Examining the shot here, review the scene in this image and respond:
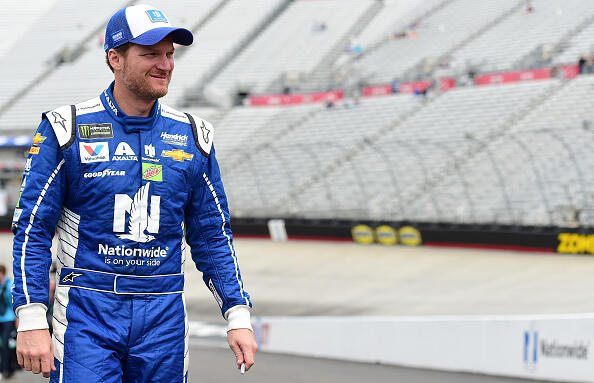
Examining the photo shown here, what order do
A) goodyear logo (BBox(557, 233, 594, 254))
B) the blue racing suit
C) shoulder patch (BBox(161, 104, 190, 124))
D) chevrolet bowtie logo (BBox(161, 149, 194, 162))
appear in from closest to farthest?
the blue racing suit → chevrolet bowtie logo (BBox(161, 149, 194, 162)) → shoulder patch (BBox(161, 104, 190, 124)) → goodyear logo (BBox(557, 233, 594, 254))

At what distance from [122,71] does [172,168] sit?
384mm

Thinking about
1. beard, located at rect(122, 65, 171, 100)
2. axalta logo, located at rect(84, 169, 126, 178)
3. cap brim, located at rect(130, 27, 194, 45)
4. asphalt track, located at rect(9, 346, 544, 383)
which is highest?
cap brim, located at rect(130, 27, 194, 45)

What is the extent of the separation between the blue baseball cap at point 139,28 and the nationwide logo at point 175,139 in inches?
13.7

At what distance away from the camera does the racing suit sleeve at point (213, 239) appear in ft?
11.9

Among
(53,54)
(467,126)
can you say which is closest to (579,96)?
(467,126)

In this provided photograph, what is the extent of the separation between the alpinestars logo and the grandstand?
16.9m

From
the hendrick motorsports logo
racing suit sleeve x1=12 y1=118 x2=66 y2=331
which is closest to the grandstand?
the hendrick motorsports logo

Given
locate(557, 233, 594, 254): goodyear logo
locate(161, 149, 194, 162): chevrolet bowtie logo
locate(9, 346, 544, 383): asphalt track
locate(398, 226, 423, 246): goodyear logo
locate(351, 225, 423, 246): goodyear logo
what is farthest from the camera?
locate(351, 225, 423, 246): goodyear logo

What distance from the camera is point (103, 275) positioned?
3428mm

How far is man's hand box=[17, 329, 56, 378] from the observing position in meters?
3.20

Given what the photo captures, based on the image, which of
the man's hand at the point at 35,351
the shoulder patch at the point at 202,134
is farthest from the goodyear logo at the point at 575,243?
the man's hand at the point at 35,351

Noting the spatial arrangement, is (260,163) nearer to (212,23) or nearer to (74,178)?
(212,23)

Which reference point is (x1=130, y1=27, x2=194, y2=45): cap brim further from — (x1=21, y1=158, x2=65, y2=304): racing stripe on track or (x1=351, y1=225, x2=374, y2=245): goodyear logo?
(x1=351, y1=225, x2=374, y2=245): goodyear logo

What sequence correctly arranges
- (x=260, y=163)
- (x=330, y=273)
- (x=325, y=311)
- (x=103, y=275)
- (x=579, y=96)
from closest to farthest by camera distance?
(x=103, y=275) → (x=325, y=311) → (x=330, y=273) → (x=579, y=96) → (x=260, y=163)
